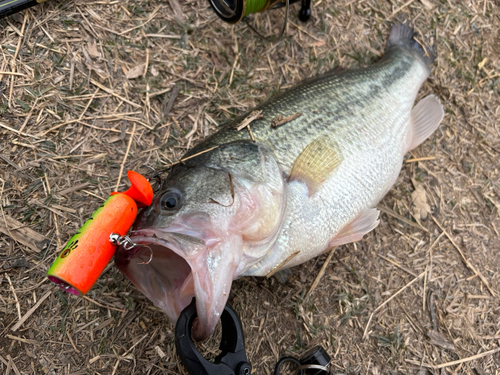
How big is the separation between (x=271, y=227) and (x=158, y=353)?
123 cm

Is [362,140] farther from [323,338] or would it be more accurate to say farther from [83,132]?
[83,132]

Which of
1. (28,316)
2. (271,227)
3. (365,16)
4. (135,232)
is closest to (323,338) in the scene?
(271,227)

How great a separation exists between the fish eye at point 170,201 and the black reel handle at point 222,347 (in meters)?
0.52

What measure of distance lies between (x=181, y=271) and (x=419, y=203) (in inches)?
90.1

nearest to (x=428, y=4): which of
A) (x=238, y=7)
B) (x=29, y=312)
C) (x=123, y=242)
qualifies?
(x=238, y=7)

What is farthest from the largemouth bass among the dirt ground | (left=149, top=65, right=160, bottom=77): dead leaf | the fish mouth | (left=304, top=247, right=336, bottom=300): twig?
(left=149, top=65, right=160, bottom=77): dead leaf

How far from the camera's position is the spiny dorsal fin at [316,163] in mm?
2287

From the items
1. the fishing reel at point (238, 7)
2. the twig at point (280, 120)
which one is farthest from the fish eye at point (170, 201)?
the fishing reel at point (238, 7)

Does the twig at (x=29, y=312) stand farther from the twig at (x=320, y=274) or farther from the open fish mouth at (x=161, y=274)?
the twig at (x=320, y=274)

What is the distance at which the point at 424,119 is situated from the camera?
10.2ft

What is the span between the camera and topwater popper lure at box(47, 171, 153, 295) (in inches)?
67.7

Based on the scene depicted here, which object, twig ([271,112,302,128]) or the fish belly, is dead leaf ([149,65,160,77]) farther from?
the fish belly

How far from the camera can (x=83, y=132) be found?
8.94 feet

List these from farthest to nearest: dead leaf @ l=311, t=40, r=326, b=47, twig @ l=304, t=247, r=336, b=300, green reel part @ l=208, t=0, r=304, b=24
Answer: dead leaf @ l=311, t=40, r=326, b=47 < twig @ l=304, t=247, r=336, b=300 < green reel part @ l=208, t=0, r=304, b=24
